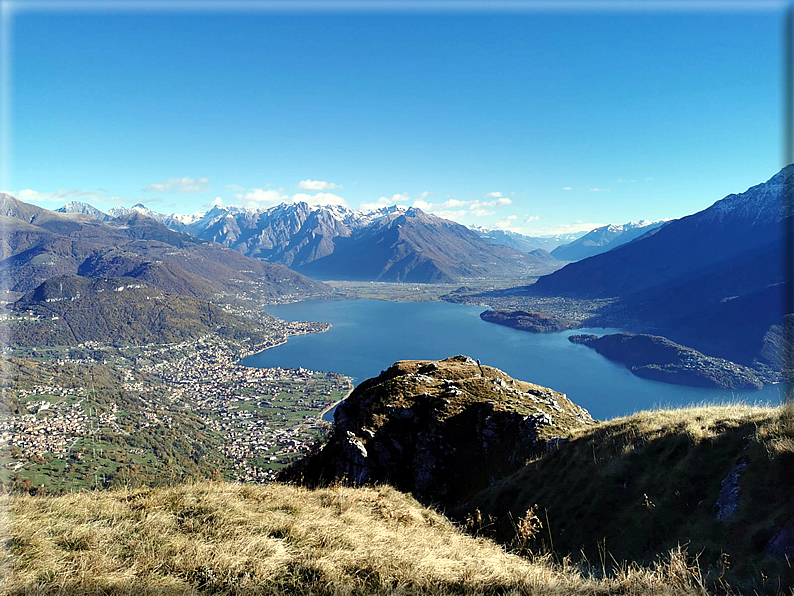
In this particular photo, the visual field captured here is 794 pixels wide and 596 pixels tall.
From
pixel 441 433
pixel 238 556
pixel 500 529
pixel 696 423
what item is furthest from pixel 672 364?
pixel 238 556

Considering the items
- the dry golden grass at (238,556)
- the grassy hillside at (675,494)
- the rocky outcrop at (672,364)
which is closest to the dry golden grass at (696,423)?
the grassy hillside at (675,494)

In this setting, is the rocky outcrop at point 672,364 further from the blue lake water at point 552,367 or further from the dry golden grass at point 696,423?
the dry golden grass at point 696,423

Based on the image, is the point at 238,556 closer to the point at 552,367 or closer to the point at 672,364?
the point at 552,367

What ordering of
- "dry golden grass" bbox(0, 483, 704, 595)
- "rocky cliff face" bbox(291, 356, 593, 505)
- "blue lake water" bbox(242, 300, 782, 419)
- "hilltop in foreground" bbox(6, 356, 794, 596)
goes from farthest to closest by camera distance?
"blue lake water" bbox(242, 300, 782, 419) < "rocky cliff face" bbox(291, 356, 593, 505) < "hilltop in foreground" bbox(6, 356, 794, 596) < "dry golden grass" bbox(0, 483, 704, 595)

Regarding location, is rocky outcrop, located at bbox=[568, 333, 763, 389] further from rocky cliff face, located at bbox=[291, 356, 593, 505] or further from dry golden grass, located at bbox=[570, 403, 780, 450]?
dry golden grass, located at bbox=[570, 403, 780, 450]

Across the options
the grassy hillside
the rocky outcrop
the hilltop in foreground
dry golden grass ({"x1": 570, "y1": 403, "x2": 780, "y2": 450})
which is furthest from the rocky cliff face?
the rocky outcrop
